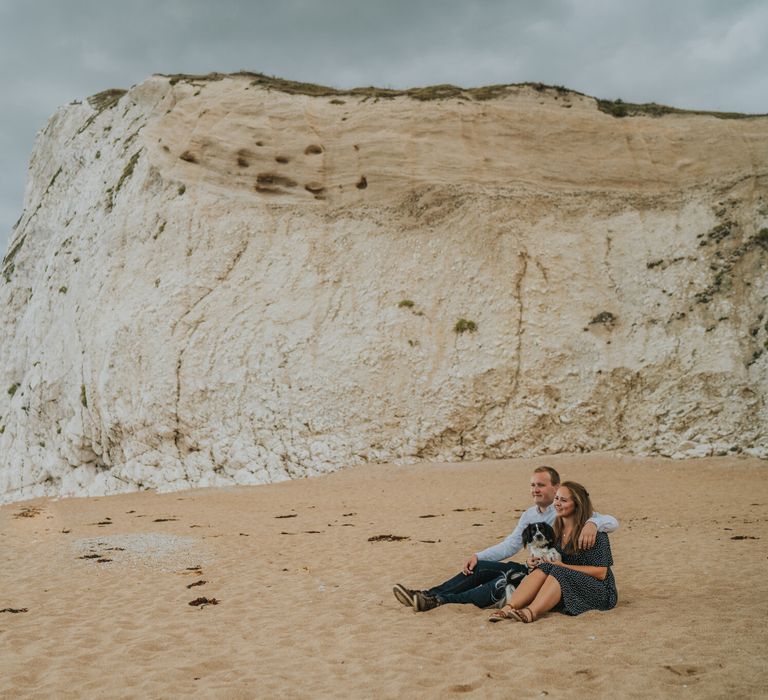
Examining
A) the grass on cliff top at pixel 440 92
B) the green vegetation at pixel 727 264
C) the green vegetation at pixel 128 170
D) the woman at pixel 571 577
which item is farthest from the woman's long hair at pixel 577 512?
the green vegetation at pixel 128 170

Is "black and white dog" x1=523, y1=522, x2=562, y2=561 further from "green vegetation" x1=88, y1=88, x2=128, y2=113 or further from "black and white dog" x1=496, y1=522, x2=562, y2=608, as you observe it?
"green vegetation" x1=88, y1=88, x2=128, y2=113

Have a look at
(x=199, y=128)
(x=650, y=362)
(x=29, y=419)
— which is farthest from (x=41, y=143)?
(x=650, y=362)

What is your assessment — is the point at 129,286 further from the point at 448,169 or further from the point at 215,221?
the point at 448,169

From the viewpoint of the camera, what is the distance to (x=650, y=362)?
2378 centimetres

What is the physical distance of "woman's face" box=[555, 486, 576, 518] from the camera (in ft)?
22.0

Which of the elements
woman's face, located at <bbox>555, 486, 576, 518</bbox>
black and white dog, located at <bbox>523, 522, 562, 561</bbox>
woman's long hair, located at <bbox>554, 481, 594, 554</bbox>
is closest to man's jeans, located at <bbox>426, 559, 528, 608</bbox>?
black and white dog, located at <bbox>523, 522, 562, 561</bbox>

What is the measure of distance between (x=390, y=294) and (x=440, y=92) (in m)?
11.4

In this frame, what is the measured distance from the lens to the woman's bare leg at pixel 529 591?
21.9 ft

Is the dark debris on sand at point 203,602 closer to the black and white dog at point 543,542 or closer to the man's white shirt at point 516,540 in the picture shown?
the man's white shirt at point 516,540

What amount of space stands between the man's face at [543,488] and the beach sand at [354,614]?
44.0 inches

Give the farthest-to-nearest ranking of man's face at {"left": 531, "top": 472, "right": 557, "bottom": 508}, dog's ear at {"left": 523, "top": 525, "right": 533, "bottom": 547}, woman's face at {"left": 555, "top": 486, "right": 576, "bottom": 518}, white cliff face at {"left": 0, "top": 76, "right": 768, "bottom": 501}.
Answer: white cliff face at {"left": 0, "top": 76, "right": 768, "bottom": 501} < man's face at {"left": 531, "top": 472, "right": 557, "bottom": 508} < dog's ear at {"left": 523, "top": 525, "right": 533, "bottom": 547} < woman's face at {"left": 555, "top": 486, "right": 576, "bottom": 518}

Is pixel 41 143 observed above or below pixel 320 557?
above

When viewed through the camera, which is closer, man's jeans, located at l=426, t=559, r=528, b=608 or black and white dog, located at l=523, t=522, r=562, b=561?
black and white dog, located at l=523, t=522, r=562, b=561

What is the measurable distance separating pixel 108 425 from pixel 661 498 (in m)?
19.6
